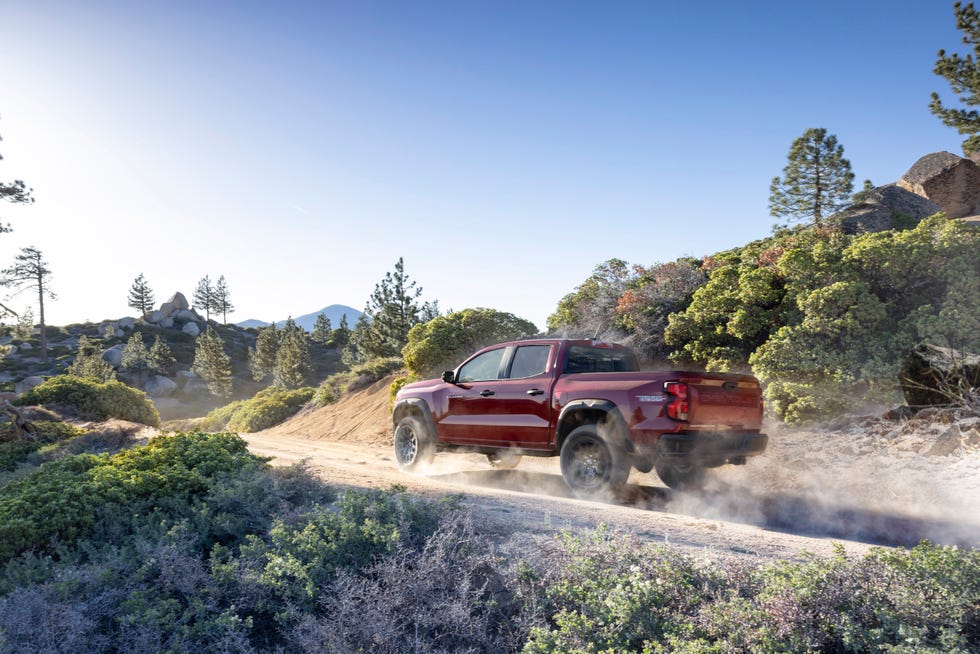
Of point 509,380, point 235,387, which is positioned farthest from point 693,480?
point 235,387

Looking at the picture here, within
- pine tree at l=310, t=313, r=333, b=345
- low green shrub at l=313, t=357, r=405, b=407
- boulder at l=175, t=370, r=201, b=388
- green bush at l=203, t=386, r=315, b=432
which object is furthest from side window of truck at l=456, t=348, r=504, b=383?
pine tree at l=310, t=313, r=333, b=345

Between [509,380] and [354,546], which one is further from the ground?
[509,380]

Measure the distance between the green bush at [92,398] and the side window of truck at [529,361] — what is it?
1138 cm

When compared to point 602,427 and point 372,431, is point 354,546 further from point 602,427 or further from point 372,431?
point 372,431

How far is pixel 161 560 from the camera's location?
453 centimetres

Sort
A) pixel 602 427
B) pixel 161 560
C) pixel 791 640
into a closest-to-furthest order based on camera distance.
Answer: pixel 791 640
pixel 161 560
pixel 602 427

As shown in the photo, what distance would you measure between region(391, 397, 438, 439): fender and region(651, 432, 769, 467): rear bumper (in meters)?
4.07

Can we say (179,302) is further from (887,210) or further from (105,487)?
(105,487)

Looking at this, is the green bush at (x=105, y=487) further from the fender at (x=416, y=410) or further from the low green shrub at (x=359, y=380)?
the low green shrub at (x=359, y=380)

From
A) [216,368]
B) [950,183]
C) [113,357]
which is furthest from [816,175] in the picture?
[113,357]

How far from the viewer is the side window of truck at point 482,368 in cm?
929

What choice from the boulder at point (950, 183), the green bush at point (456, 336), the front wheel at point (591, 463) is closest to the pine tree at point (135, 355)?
the green bush at point (456, 336)

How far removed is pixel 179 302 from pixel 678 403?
96849 millimetres

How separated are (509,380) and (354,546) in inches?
170
